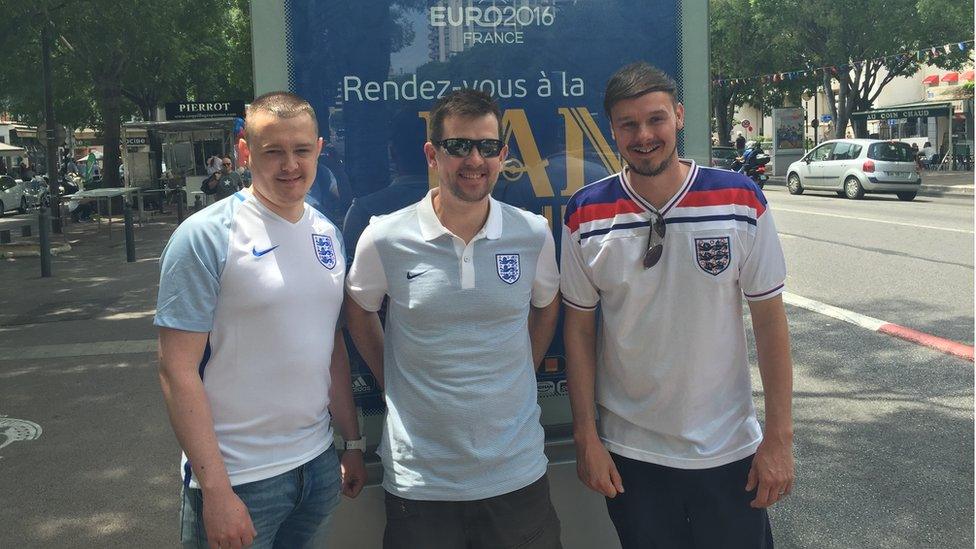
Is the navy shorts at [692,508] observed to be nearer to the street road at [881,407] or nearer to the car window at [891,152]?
the street road at [881,407]

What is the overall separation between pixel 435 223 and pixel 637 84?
2.33 feet

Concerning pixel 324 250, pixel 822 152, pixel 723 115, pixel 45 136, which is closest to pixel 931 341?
pixel 324 250

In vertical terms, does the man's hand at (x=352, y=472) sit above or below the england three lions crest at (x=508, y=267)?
below

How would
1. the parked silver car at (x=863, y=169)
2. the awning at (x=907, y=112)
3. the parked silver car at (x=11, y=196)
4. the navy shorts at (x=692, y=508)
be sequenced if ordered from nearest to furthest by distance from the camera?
the navy shorts at (x=692, y=508), the parked silver car at (x=863, y=169), the parked silver car at (x=11, y=196), the awning at (x=907, y=112)

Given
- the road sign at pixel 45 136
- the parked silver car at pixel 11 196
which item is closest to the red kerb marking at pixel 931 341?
the road sign at pixel 45 136

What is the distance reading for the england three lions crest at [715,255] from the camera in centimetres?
254

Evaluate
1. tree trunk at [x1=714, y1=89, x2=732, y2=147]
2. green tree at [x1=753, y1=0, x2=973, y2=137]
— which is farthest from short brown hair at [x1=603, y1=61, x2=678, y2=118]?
tree trunk at [x1=714, y1=89, x2=732, y2=147]

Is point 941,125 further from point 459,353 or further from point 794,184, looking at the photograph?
point 459,353

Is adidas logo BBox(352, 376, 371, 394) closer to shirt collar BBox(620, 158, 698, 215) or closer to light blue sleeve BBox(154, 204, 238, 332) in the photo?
light blue sleeve BBox(154, 204, 238, 332)

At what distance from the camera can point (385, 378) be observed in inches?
108

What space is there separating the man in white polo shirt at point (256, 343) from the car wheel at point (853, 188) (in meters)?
23.7

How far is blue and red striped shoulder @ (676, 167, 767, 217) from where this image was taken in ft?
8.43

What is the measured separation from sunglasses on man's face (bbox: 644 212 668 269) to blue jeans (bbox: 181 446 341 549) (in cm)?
111

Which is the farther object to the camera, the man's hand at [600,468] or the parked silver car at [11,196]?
the parked silver car at [11,196]
